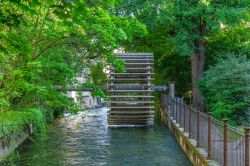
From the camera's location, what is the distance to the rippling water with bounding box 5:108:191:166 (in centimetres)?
1302

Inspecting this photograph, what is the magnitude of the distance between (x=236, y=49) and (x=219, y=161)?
1373 centimetres

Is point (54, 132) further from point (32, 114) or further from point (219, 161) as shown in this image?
point (219, 161)

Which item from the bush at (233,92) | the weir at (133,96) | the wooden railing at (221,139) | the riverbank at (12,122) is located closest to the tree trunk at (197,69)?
the weir at (133,96)

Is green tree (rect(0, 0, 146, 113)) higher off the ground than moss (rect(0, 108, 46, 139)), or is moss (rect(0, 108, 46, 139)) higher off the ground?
green tree (rect(0, 0, 146, 113))

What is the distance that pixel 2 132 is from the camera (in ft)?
38.4

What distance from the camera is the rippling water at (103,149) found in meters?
13.0

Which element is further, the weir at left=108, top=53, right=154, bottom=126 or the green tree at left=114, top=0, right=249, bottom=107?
the weir at left=108, top=53, right=154, bottom=126

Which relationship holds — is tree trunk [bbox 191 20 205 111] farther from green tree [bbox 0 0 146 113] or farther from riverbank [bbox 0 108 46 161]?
riverbank [bbox 0 108 46 161]

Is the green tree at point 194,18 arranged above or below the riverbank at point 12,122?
above

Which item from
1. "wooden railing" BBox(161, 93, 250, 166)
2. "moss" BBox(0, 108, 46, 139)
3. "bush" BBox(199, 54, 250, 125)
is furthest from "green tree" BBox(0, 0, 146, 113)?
"bush" BBox(199, 54, 250, 125)

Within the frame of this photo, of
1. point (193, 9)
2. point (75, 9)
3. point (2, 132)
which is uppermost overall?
point (193, 9)

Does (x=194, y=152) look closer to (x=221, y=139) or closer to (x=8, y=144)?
(x=221, y=139)

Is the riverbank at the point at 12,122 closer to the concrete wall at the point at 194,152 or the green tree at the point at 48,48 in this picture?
the green tree at the point at 48,48

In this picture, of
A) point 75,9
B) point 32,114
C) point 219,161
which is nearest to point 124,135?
point 32,114
